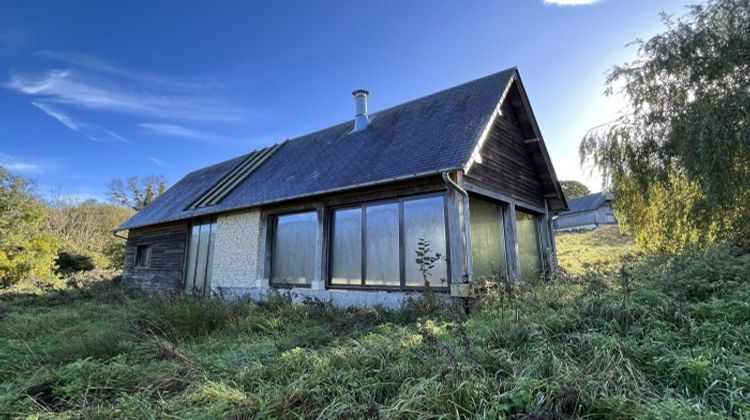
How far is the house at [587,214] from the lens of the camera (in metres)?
33.9

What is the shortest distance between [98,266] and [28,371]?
62.3ft

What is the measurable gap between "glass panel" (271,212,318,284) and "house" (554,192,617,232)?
30.4 meters

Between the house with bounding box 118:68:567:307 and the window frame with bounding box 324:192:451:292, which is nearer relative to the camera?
the window frame with bounding box 324:192:451:292

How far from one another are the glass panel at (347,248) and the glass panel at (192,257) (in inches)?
220

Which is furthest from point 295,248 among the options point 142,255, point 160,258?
point 142,255

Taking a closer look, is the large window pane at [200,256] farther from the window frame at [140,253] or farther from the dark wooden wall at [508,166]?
the dark wooden wall at [508,166]

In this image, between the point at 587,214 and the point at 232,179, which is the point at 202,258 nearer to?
the point at 232,179

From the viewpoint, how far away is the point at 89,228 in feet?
A: 70.7

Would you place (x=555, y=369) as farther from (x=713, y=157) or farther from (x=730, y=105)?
(x=730, y=105)

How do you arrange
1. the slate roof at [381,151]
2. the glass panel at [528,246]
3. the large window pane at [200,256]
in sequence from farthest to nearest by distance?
1. the large window pane at [200,256]
2. the glass panel at [528,246]
3. the slate roof at [381,151]

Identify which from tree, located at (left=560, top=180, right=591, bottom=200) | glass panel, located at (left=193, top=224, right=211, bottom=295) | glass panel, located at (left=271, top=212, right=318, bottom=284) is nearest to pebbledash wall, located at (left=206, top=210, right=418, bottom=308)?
glass panel, located at (left=271, top=212, right=318, bottom=284)

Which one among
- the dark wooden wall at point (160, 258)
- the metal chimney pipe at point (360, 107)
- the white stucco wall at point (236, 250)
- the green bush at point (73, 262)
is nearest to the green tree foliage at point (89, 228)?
the green bush at point (73, 262)

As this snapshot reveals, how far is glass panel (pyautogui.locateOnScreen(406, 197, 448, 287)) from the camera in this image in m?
6.36

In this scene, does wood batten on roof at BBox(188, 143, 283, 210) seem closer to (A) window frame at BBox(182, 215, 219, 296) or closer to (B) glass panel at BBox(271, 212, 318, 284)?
(A) window frame at BBox(182, 215, 219, 296)
